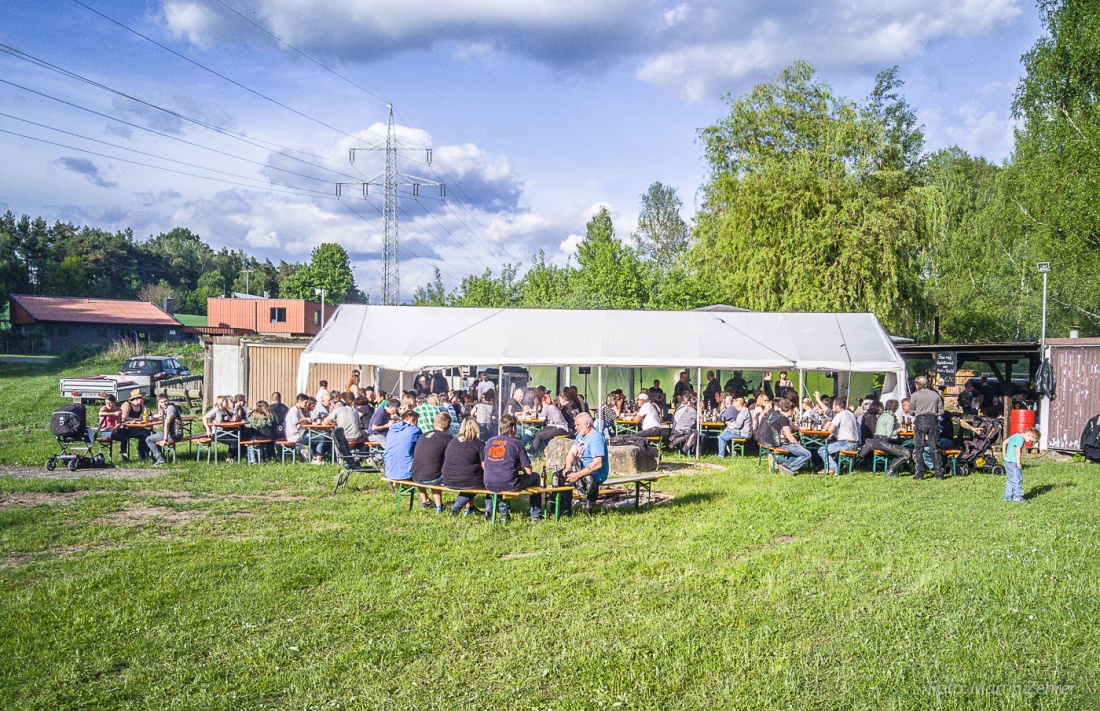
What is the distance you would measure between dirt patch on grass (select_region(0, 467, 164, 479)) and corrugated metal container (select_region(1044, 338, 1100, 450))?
16.7 m

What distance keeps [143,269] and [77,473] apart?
72491 millimetres

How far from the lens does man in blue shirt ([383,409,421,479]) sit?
31.4 ft

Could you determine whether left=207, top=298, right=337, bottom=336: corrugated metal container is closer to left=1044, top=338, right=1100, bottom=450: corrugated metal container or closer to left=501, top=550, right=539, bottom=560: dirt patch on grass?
left=1044, top=338, right=1100, bottom=450: corrugated metal container

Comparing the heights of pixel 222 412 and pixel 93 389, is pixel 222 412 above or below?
above

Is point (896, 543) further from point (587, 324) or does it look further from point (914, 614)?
point (587, 324)

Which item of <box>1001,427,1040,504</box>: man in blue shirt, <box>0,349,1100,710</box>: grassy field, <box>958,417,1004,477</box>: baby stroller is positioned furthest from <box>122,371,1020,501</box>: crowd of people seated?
<box>1001,427,1040,504</box>: man in blue shirt

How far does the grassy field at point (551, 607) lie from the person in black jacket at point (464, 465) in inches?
15.7

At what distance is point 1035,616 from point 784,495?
15.4ft

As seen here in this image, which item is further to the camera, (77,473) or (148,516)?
(77,473)

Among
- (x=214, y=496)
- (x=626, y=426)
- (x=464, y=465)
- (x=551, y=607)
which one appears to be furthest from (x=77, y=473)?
(x=551, y=607)

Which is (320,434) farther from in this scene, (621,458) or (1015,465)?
(1015,465)

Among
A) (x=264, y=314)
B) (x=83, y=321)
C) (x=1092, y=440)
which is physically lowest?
(x=1092, y=440)

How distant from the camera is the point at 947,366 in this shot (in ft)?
63.1

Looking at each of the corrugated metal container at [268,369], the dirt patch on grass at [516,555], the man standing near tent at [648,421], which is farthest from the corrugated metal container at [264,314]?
the dirt patch on grass at [516,555]
